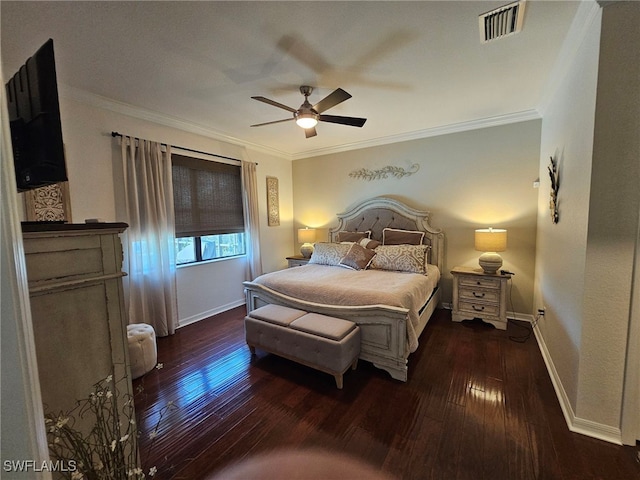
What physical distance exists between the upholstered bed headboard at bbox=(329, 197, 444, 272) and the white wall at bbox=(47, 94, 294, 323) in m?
1.25

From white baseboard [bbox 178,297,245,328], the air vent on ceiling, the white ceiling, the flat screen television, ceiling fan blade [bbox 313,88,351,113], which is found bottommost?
white baseboard [bbox 178,297,245,328]

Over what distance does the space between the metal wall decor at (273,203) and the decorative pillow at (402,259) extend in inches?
85.2

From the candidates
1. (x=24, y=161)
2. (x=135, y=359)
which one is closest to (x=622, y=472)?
(x=24, y=161)

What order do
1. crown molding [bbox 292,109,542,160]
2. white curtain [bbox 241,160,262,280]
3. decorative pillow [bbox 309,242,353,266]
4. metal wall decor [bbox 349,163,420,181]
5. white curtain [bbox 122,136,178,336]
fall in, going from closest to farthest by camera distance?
white curtain [bbox 122,136,178,336] → crown molding [bbox 292,109,542,160] → decorative pillow [bbox 309,242,353,266] → metal wall decor [bbox 349,163,420,181] → white curtain [bbox 241,160,262,280]

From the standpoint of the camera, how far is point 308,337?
2250mm

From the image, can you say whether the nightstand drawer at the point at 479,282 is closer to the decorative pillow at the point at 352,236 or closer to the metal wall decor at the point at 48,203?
the decorative pillow at the point at 352,236

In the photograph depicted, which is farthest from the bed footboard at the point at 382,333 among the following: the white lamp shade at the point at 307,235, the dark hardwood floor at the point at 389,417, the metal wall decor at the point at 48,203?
the metal wall decor at the point at 48,203

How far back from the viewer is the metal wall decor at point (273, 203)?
15.7 feet

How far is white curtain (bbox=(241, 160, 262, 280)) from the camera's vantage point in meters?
4.24

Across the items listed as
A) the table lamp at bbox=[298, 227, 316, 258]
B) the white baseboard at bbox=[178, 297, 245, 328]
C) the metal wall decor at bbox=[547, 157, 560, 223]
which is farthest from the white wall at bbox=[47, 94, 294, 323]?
the metal wall decor at bbox=[547, 157, 560, 223]

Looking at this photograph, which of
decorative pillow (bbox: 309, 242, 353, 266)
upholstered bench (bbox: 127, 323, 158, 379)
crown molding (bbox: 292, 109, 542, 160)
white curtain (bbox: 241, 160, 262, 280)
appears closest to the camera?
upholstered bench (bbox: 127, 323, 158, 379)

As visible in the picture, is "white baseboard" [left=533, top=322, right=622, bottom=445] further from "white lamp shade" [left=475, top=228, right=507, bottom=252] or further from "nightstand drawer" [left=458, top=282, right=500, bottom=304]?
"white lamp shade" [left=475, top=228, right=507, bottom=252]

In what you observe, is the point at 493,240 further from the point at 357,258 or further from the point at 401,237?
the point at 357,258

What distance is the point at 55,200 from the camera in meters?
2.42
